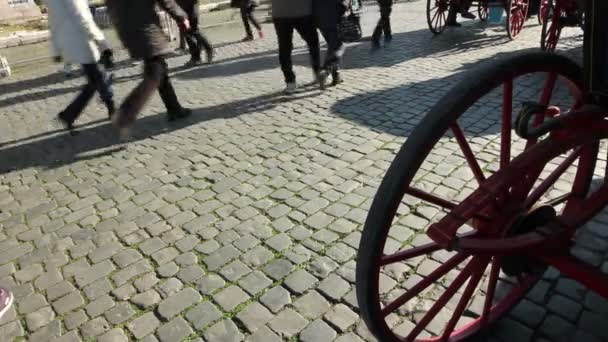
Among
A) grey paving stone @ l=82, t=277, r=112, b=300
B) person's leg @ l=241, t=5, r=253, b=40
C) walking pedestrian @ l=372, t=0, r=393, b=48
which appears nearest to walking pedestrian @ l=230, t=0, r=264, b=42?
person's leg @ l=241, t=5, r=253, b=40

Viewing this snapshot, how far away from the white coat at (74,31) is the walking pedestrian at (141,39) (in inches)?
22.6

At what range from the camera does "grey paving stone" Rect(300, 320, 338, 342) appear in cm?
228

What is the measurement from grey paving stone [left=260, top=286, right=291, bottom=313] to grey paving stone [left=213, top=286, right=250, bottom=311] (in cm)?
11

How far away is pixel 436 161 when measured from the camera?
3.85 meters

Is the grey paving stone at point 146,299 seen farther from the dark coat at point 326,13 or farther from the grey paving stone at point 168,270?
the dark coat at point 326,13

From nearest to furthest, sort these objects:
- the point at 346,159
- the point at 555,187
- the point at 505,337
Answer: the point at 505,337 → the point at 555,187 → the point at 346,159

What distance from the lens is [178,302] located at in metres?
2.61

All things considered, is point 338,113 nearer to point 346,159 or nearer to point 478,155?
point 346,159

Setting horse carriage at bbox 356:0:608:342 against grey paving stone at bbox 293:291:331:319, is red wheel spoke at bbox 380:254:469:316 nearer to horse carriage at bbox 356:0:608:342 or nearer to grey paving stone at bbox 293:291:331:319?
horse carriage at bbox 356:0:608:342

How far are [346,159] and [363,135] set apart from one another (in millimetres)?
547

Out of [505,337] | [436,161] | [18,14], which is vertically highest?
[18,14]

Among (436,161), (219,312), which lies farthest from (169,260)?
(436,161)

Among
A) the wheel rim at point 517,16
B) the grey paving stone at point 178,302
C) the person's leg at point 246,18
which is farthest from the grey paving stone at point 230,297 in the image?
the person's leg at point 246,18

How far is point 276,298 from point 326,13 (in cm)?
401
